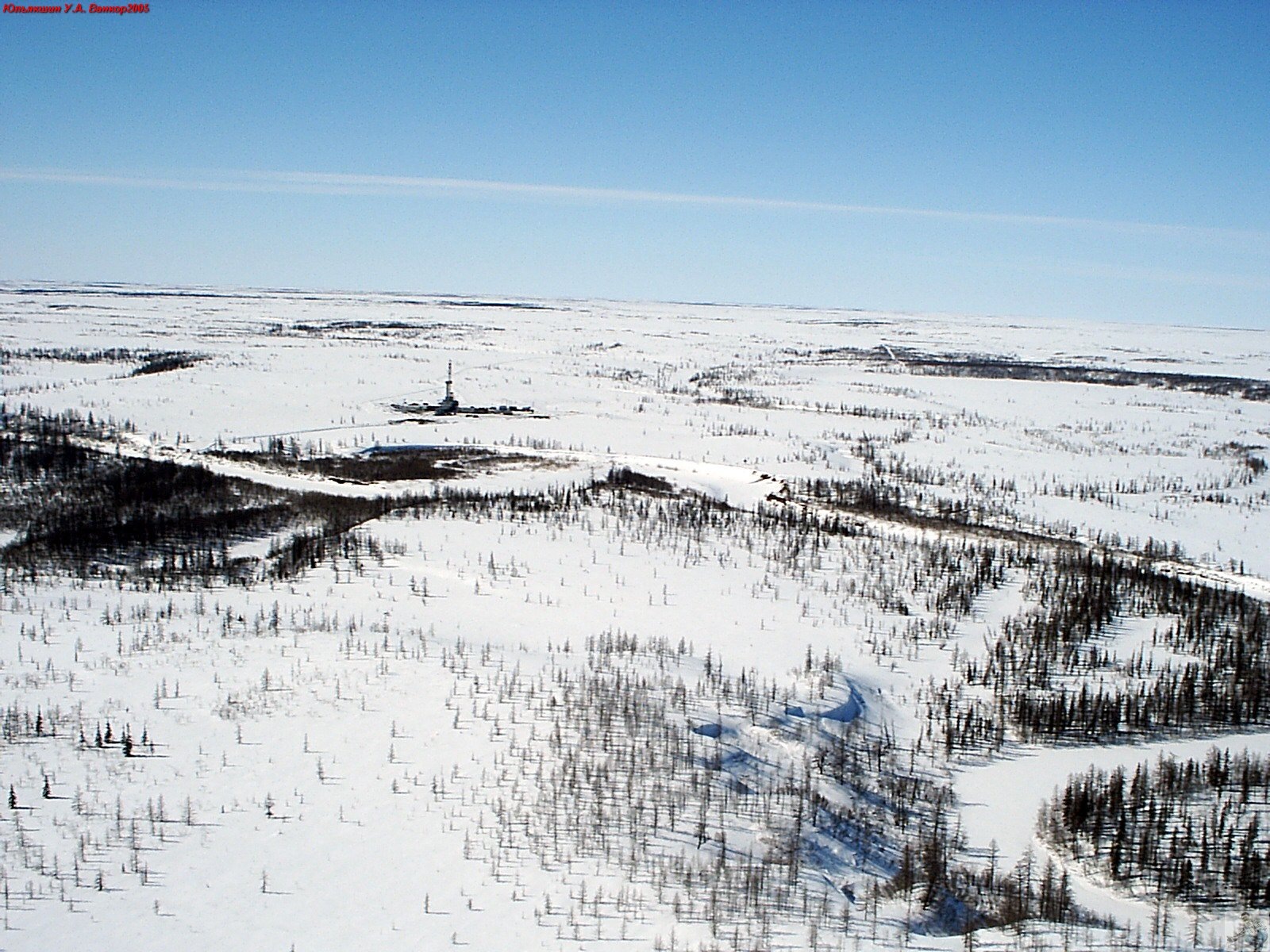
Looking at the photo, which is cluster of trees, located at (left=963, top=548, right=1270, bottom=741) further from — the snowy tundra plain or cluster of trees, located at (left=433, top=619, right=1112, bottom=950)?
cluster of trees, located at (left=433, top=619, right=1112, bottom=950)

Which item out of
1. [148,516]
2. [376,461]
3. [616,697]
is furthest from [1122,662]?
[376,461]

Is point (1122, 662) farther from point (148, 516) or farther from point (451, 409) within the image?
point (451, 409)

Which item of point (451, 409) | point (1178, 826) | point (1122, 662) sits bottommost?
point (1178, 826)

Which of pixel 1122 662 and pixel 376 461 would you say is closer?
pixel 1122 662

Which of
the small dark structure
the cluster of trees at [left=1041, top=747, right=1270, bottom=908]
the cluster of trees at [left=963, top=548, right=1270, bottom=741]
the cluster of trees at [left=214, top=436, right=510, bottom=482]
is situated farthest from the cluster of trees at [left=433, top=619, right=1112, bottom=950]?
the small dark structure

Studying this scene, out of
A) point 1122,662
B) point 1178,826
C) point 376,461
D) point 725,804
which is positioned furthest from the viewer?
point 376,461

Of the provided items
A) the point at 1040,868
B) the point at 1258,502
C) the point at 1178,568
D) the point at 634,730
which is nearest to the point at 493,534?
the point at 634,730
